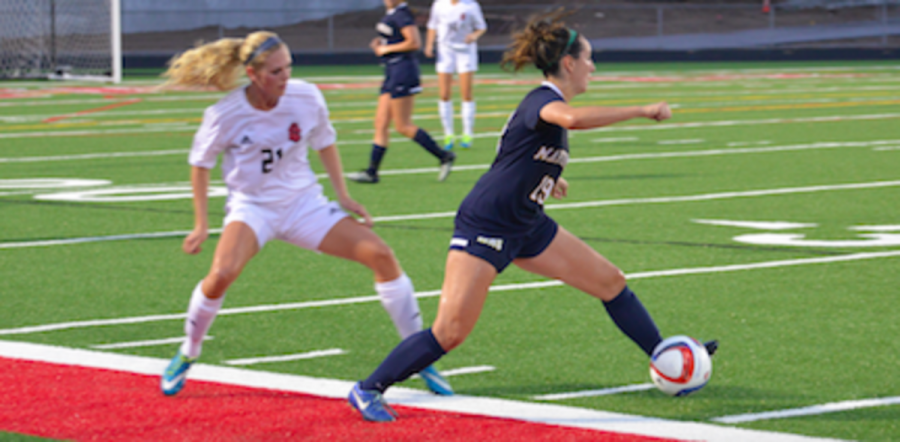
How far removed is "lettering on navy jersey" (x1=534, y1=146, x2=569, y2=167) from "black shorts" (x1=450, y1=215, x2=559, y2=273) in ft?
0.96

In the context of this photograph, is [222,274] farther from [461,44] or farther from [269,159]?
[461,44]

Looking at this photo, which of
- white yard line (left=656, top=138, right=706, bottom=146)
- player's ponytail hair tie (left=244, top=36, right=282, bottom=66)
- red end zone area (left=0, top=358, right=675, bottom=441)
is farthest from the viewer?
white yard line (left=656, top=138, right=706, bottom=146)

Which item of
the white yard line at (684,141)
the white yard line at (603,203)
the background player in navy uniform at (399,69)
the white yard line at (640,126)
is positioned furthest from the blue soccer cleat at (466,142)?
the white yard line at (603,203)

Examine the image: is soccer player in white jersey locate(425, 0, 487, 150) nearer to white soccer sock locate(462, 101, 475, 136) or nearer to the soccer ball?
white soccer sock locate(462, 101, 475, 136)

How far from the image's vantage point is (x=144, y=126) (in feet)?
70.6

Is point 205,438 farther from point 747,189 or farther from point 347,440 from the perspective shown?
point 747,189

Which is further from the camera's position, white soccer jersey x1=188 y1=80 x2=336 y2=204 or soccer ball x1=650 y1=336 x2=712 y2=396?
white soccer jersey x1=188 y1=80 x2=336 y2=204

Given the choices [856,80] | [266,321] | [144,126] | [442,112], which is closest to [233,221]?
[266,321]

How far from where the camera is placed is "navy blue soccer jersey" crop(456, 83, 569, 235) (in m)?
5.68

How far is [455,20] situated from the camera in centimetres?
1844

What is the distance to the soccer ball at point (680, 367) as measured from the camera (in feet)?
19.4

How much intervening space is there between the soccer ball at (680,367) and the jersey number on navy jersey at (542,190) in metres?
0.91

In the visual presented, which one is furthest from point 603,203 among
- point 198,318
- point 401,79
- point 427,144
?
point 198,318

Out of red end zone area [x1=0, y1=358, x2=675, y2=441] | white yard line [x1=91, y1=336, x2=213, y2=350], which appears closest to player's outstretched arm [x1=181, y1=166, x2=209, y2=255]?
red end zone area [x1=0, y1=358, x2=675, y2=441]
